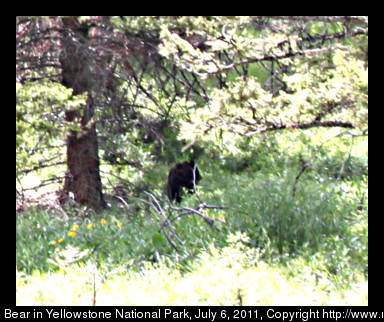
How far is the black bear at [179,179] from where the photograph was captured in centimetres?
1109

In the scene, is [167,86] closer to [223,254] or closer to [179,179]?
[179,179]

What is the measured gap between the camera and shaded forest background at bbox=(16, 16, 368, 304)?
682cm

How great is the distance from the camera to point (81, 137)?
11.6m

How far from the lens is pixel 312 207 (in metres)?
7.25

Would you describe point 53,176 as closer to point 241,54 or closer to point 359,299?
point 241,54

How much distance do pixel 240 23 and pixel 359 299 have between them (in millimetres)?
3332

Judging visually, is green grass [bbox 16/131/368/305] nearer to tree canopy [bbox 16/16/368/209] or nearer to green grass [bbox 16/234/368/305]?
green grass [bbox 16/234/368/305]
